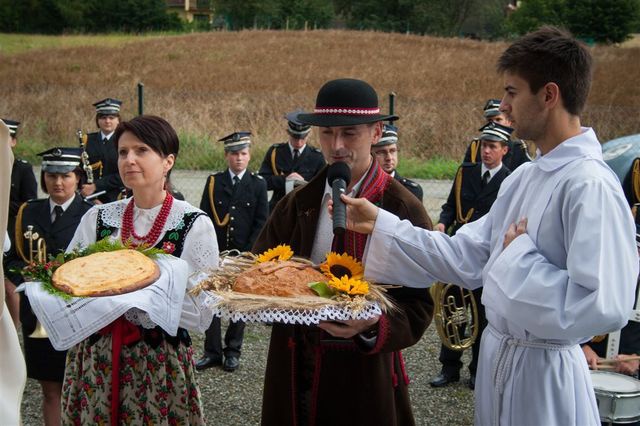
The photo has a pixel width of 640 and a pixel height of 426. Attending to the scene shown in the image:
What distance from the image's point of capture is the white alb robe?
2.33 metres

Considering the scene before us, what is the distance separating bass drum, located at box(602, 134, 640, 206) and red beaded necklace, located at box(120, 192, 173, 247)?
4.16m

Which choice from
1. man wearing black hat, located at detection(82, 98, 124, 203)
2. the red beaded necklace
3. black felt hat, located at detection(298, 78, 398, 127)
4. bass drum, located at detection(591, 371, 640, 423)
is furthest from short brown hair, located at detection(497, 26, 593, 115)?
man wearing black hat, located at detection(82, 98, 124, 203)

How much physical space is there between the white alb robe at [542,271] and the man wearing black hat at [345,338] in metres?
0.22

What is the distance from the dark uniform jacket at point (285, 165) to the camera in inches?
361

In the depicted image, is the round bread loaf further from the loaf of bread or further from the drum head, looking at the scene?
the drum head

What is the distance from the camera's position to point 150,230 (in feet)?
12.3

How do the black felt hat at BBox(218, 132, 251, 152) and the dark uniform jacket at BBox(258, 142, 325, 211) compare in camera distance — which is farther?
the dark uniform jacket at BBox(258, 142, 325, 211)

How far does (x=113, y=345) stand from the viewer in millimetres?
3449

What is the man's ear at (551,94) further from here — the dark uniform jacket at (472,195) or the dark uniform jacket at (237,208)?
the dark uniform jacket at (237,208)

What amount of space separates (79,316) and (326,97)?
4.53 feet

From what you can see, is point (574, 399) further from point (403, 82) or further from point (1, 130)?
point (403, 82)

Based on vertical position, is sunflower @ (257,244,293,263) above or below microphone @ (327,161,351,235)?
below

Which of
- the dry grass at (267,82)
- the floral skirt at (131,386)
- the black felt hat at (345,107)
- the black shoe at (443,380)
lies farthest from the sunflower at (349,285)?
the dry grass at (267,82)

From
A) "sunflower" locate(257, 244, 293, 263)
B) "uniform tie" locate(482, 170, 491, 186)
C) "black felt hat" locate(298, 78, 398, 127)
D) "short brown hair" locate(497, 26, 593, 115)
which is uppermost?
"short brown hair" locate(497, 26, 593, 115)
